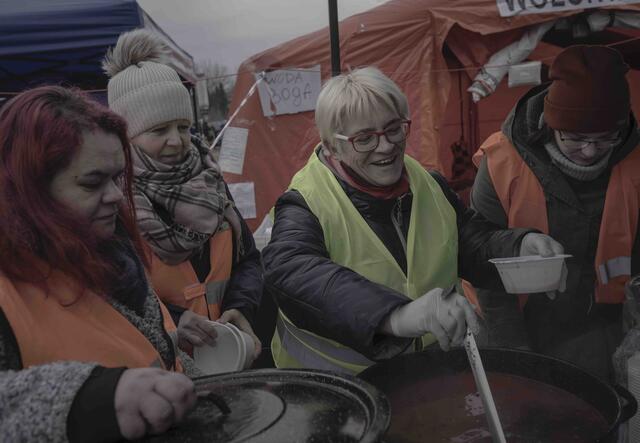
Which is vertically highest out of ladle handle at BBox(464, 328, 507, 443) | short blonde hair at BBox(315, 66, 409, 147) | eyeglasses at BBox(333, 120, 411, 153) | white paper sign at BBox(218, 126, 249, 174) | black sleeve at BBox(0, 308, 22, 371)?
short blonde hair at BBox(315, 66, 409, 147)

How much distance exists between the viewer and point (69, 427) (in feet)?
2.80

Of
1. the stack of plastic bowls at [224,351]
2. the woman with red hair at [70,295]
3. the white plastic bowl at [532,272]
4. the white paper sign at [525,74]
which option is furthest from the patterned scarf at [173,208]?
the white paper sign at [525,74]

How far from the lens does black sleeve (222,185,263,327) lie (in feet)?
6.84

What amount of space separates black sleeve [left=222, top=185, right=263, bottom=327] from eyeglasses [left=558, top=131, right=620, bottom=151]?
41.2 inches

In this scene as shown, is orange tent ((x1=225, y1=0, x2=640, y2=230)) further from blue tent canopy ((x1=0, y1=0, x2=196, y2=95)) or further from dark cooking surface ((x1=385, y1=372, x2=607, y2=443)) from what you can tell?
dark cooking surface ((x1=385, y1=372, x2=607, y2=443))

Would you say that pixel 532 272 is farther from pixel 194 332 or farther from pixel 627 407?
pixel 194 332

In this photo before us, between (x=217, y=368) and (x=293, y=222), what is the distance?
0.46m

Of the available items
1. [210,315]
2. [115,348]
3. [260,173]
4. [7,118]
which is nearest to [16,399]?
[115,348]

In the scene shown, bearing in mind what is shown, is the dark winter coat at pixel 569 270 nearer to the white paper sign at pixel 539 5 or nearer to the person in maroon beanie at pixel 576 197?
the person in maroon beanie at pixel 576 197

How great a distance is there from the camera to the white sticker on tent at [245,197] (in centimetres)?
598

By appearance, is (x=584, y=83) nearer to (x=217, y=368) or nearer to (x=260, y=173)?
(x=217, y=368)

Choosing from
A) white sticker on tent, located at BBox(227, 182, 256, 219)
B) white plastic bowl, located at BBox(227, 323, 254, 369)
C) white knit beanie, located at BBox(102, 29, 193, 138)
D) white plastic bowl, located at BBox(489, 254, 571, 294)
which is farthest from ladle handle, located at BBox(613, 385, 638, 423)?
white sticker on tent, located at BBox(227, 182, 256, 219)

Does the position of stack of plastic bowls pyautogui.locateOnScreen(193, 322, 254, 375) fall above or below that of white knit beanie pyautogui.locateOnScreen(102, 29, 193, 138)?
below

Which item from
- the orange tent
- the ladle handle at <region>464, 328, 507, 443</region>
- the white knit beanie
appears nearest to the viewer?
the ladle handle at <region>464, 328, 507, 443</region>
